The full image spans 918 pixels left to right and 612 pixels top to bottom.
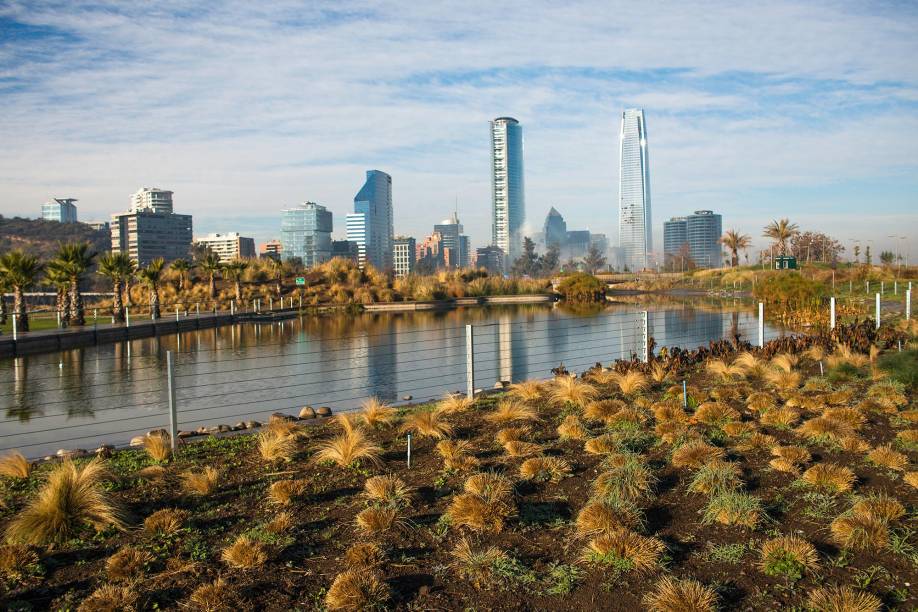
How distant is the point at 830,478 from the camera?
17.6 ft

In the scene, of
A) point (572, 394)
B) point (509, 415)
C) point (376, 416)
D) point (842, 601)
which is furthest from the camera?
point (572, 394)

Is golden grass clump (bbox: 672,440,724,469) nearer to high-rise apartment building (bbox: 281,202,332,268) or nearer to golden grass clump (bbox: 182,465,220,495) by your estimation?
golden grass clump (bbox: 182,465,220,495)

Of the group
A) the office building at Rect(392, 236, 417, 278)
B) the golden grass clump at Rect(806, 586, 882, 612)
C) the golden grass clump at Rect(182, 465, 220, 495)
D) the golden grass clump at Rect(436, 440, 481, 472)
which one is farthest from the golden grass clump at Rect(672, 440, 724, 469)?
the office building at Rect(392, 236, 417, 278)

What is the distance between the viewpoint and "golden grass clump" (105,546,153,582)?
3.99 metres

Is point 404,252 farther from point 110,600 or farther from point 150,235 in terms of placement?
point 110,600

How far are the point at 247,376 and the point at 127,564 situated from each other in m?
14.1

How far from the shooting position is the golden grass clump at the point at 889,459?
19.0ft

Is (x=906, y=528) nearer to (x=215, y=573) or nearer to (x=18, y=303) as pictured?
(x=215, y=573)

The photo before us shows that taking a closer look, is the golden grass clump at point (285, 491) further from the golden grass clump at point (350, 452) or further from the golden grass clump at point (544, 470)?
the golden grass clump at point (544, 470)

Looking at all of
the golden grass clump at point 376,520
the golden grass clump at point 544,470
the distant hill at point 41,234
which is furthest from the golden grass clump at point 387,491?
the distant hill at point 41,234

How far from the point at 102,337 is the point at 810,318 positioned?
25888 mm

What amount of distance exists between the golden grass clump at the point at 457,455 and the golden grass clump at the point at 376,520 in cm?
120

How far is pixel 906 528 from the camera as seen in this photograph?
4.52m

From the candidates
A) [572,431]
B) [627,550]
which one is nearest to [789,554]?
[627,550]
